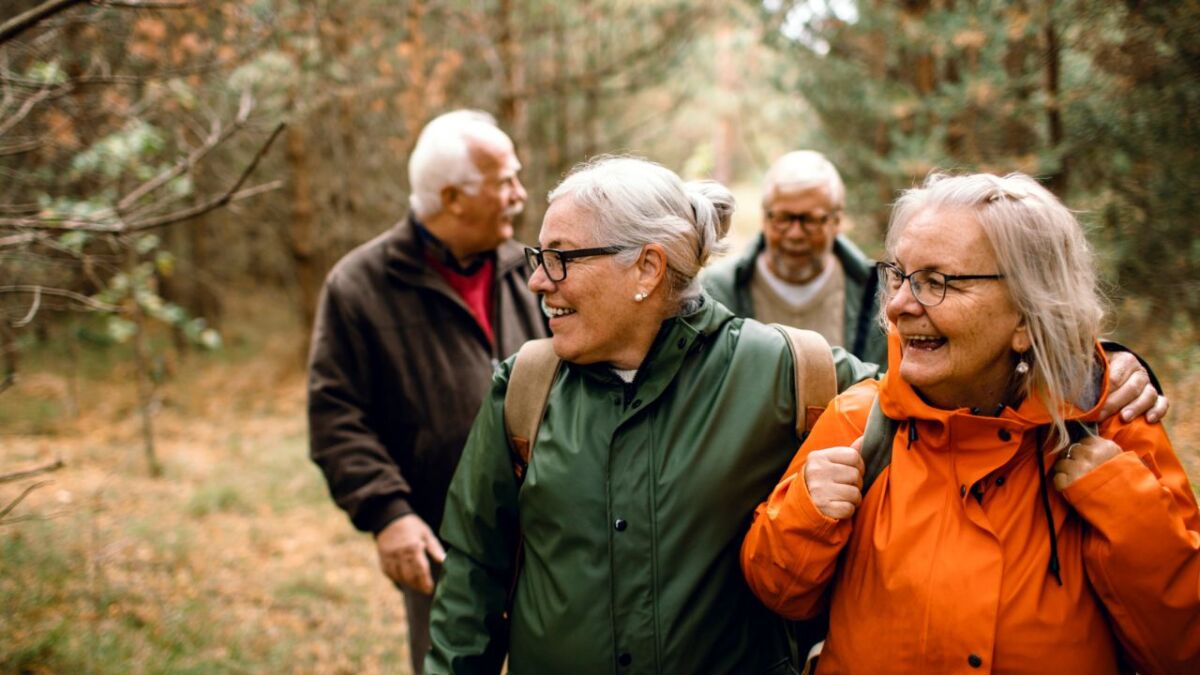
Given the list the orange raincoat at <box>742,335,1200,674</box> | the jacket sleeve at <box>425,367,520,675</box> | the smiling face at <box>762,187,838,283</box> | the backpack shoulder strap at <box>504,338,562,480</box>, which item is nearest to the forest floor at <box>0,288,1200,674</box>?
the smiling face at <box>762,187,838,283</box>

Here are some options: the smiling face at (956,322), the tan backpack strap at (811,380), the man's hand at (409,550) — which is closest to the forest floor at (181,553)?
the man's hand at (409,550)

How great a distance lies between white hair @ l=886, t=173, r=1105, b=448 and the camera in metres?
1.73

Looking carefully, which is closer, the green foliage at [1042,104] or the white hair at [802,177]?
the white hair at [802,177]

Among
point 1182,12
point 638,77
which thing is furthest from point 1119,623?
point 638,77

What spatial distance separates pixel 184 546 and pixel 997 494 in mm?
6658

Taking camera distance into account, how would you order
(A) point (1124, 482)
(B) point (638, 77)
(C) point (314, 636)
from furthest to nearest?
1. (B) point (638, 77)
2. (C) point (314, 636)
3. (A) point (1124, 482)

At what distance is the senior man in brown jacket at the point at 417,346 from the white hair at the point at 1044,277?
219cm

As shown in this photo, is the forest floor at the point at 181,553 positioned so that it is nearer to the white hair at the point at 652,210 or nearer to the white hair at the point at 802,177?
the white hair at the point at 652,210

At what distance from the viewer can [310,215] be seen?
12.1 meters

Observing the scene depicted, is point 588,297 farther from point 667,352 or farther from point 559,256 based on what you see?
point 667,352

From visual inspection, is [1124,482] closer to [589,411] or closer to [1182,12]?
[589,411]

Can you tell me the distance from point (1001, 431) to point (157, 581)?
594 cm

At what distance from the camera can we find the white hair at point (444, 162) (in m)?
3.52

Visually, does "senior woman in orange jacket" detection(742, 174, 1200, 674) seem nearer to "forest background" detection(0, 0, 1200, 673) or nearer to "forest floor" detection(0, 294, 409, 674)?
"forest background" detection(0, 0, 1200, 673)
